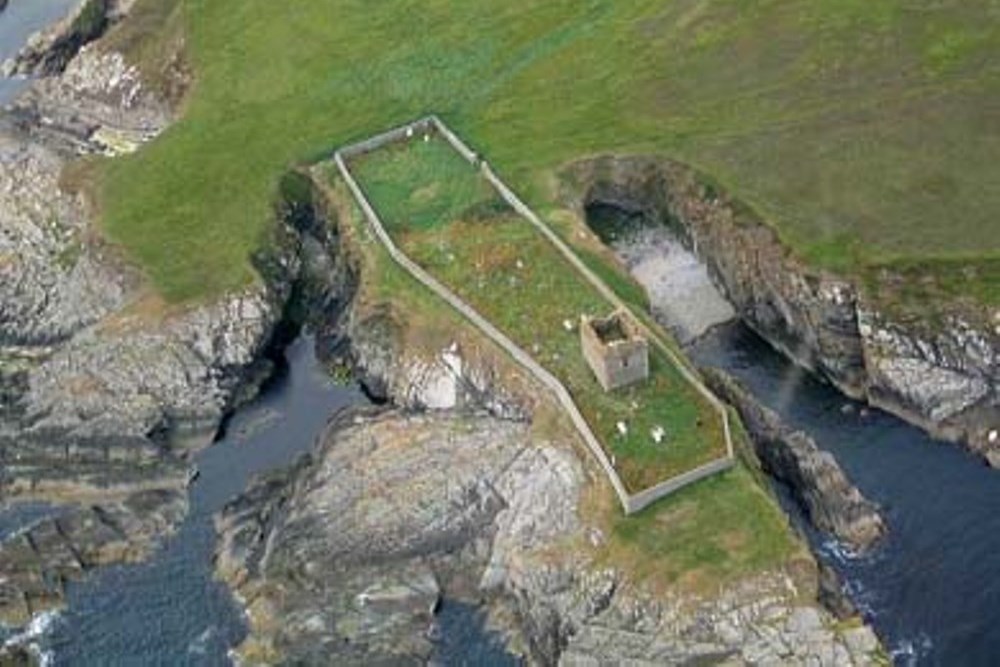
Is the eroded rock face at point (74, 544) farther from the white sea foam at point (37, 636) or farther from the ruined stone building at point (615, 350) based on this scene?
the ruined stone building at point (615, 350)

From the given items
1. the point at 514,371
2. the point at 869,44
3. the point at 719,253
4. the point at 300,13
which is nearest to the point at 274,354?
the point at 514,371

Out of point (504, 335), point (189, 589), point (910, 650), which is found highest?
point (504, 335)

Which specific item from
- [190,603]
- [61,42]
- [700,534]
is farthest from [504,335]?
[61,42]

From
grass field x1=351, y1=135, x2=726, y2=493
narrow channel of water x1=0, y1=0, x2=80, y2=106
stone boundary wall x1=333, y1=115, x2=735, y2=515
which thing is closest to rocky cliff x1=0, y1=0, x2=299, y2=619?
stone boundary wall x1=333, y1=115, x2=735, y2=515

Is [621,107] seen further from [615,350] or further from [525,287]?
[615,350]

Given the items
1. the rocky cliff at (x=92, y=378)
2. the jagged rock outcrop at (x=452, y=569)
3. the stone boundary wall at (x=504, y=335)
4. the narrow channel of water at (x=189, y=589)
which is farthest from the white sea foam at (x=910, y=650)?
the rocky cliff at (x=92, y=378)

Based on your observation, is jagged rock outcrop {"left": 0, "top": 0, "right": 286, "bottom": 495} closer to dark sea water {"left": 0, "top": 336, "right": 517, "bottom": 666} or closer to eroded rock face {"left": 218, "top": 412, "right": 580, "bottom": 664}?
dark sea water {"left": 0, "top": 336, "right": 517, "bottom": 666}
